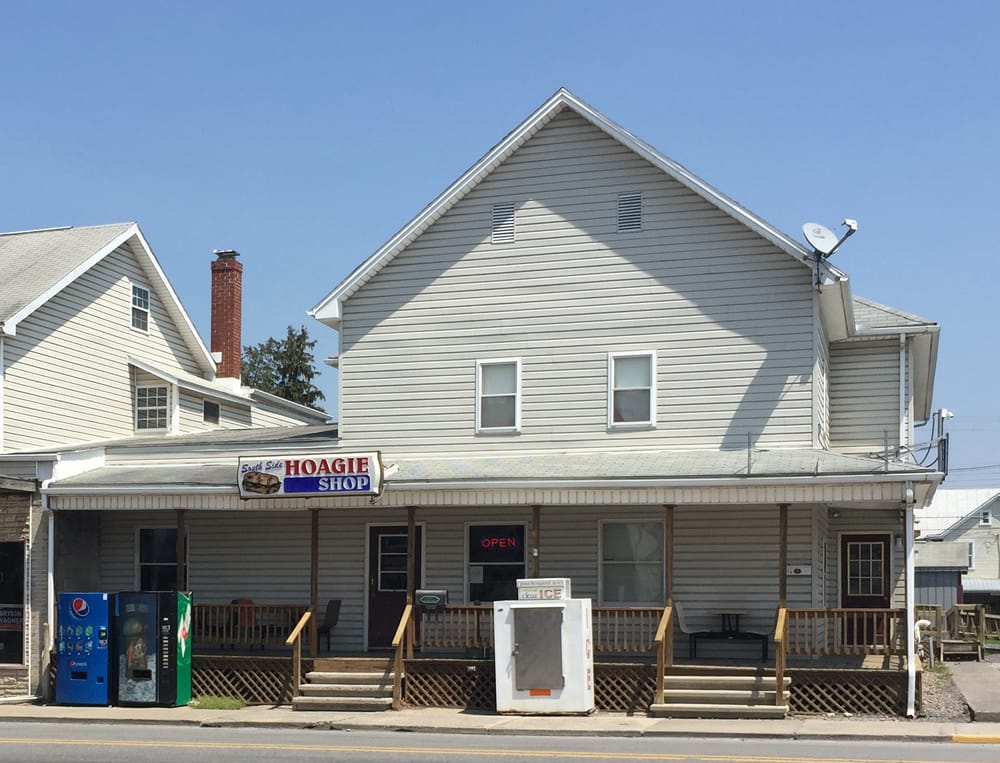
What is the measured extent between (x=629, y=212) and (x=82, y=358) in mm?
11821

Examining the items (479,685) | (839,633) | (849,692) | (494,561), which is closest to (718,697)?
(849,692)

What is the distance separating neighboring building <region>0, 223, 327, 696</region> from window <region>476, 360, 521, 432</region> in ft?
23.7

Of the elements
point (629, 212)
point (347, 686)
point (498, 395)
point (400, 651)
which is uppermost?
point (629, 212)

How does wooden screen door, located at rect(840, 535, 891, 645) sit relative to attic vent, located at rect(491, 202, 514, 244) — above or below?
below

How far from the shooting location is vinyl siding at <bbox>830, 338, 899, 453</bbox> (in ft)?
78.8

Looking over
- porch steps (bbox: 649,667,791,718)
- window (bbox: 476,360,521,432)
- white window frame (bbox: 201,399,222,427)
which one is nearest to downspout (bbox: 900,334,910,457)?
porch steps (bbox: 649,667,791,718)

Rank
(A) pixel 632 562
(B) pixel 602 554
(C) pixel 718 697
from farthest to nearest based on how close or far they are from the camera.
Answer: (B) pixel 602 554, (A) pixel 632 562, (C) pixel 718 697

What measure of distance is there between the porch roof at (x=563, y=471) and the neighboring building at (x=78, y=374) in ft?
4.43

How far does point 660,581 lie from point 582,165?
719 centimetres

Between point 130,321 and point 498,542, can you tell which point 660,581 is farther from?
point 130,321

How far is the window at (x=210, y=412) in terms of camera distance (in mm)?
29672

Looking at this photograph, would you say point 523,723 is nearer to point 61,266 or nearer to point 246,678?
point 246,678

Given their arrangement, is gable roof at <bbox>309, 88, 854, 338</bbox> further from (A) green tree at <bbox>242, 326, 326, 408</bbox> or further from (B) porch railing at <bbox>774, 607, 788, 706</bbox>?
(A) green tree at <bbox>242, 326, 326, 408</bbox>

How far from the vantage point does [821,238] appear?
20.5 meters
